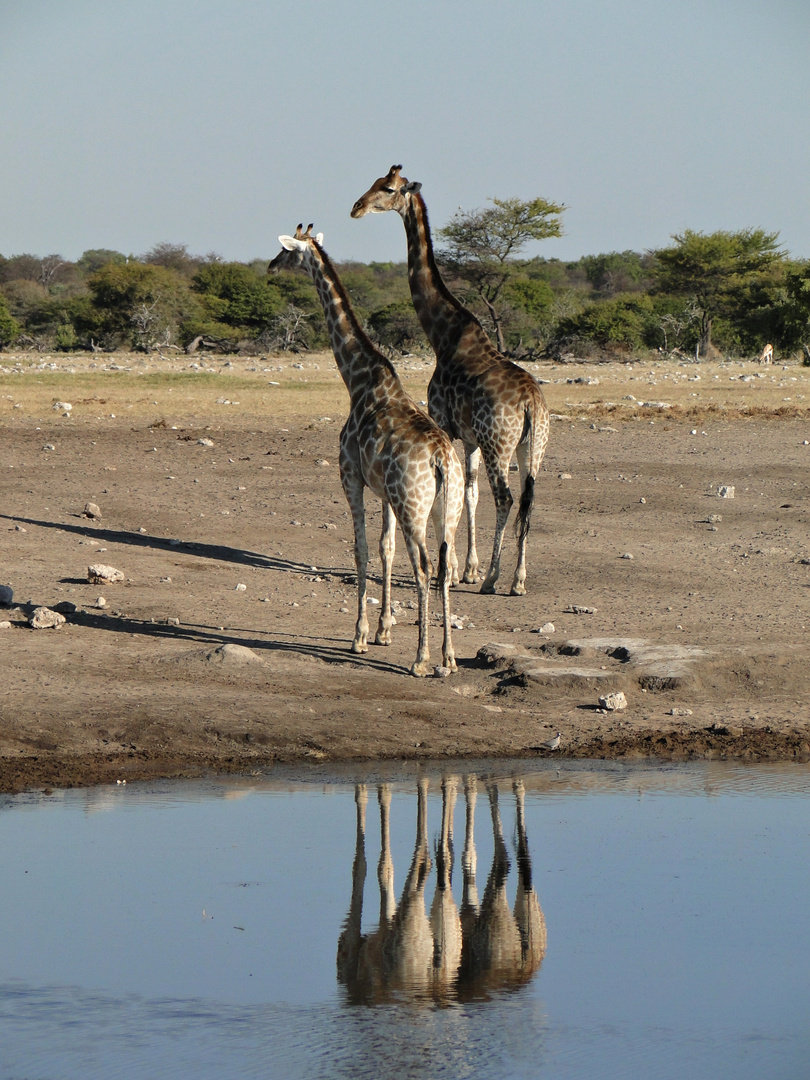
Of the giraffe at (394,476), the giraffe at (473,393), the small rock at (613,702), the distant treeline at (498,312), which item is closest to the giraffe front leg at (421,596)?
the giraffe at (394,476)

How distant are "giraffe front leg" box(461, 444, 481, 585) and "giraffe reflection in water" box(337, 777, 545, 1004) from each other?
219 inches

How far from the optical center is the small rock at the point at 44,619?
29.3 feet

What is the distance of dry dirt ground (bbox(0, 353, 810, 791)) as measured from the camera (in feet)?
23.9

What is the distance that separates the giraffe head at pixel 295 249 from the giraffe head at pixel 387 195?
4.29 feet

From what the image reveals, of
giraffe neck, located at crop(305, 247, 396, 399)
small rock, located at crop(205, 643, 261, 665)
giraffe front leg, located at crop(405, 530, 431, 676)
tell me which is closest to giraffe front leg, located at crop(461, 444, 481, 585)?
giraffe neck, located at crop(305, 247, 396, 399)

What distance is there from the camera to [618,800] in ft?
20.9

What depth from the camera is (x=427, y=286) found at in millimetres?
12234

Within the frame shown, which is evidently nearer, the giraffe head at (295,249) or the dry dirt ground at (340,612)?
the dry dirt ground at (340,612)

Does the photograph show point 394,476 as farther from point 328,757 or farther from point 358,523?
point 328,757

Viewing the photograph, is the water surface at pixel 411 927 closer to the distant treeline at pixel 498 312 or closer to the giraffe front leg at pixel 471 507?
the giraffe front leg at pixel 471 507

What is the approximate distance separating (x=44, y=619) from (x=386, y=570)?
227cm

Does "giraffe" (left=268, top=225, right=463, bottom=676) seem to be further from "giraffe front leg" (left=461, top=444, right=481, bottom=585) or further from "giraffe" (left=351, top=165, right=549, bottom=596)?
"giraffe front leg" (left=461, top=444, right=481, bottom=585)

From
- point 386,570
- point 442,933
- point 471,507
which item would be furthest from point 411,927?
point 471,507

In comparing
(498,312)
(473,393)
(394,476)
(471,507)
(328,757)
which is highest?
(498,312)
